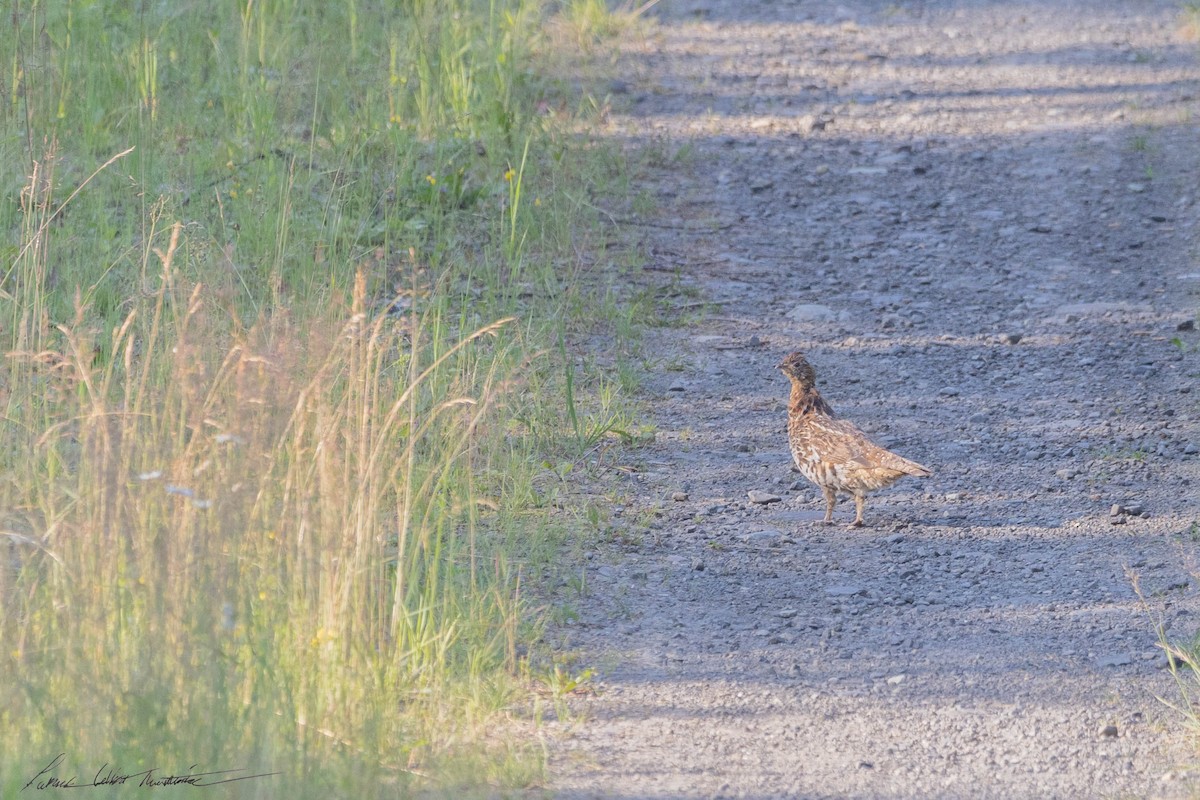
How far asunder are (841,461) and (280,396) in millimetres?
Result: 2665

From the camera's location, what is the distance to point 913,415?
7195 mm

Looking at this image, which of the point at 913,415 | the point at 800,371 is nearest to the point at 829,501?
the point at 800,371

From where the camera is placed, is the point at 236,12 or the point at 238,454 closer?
the point at 238,454

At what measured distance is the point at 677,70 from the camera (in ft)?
39.7

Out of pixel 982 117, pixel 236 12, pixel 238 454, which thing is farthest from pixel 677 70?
pixel 238 454

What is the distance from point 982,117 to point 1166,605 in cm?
681

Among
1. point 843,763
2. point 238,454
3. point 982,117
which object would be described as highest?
point 982,117

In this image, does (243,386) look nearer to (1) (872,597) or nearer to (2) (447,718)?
(2) (447,718)
